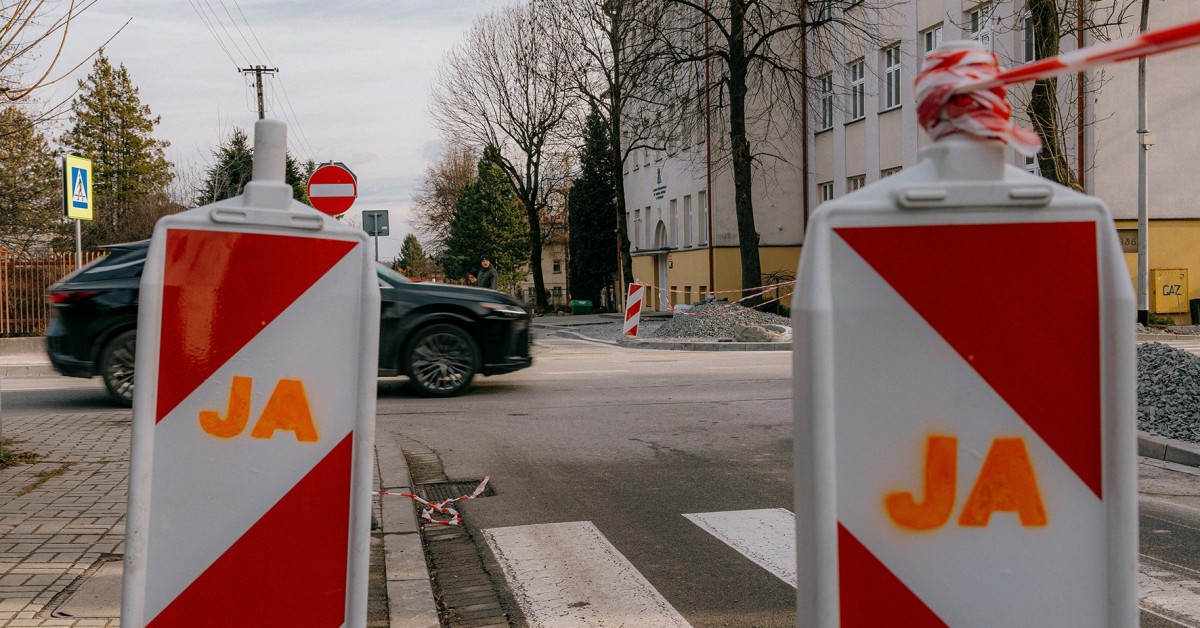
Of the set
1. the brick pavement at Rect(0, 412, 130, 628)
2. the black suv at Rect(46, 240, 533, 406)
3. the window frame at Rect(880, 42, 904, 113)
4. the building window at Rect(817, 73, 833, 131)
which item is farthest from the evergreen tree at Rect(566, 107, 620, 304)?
the brick pavement at Rect(0, 412, 130, 628)

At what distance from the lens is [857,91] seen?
3228 cm

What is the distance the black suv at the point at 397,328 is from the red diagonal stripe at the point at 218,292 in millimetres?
8746

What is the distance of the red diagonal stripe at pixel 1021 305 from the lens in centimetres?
190

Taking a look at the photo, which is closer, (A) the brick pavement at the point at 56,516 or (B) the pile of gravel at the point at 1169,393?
(A) the brick pavement at the point at 56,516

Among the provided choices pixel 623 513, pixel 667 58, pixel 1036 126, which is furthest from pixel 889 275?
pixel 667 58

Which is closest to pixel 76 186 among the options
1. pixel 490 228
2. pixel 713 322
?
pixel 713 322

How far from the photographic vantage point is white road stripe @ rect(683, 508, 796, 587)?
5.21 m

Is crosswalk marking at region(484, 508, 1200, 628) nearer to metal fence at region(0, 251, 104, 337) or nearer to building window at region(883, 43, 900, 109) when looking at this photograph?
metal fence at region(0, 251, 104, 337)

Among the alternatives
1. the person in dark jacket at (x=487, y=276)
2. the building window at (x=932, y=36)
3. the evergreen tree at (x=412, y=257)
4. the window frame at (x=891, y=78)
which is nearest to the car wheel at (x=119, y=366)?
the person in dark jacket at (x=487, y=276)

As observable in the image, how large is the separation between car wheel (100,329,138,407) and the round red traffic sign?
3.37 meters

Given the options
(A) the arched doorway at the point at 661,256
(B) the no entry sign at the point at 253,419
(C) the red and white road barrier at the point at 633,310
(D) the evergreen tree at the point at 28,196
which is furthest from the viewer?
(A) the arched doorway at the point at 661,256

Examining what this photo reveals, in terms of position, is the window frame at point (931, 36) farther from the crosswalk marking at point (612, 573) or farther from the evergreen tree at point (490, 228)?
the evergreen tree at point (490, 228)

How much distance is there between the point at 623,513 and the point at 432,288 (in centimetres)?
602

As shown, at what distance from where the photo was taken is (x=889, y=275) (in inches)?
75.1
